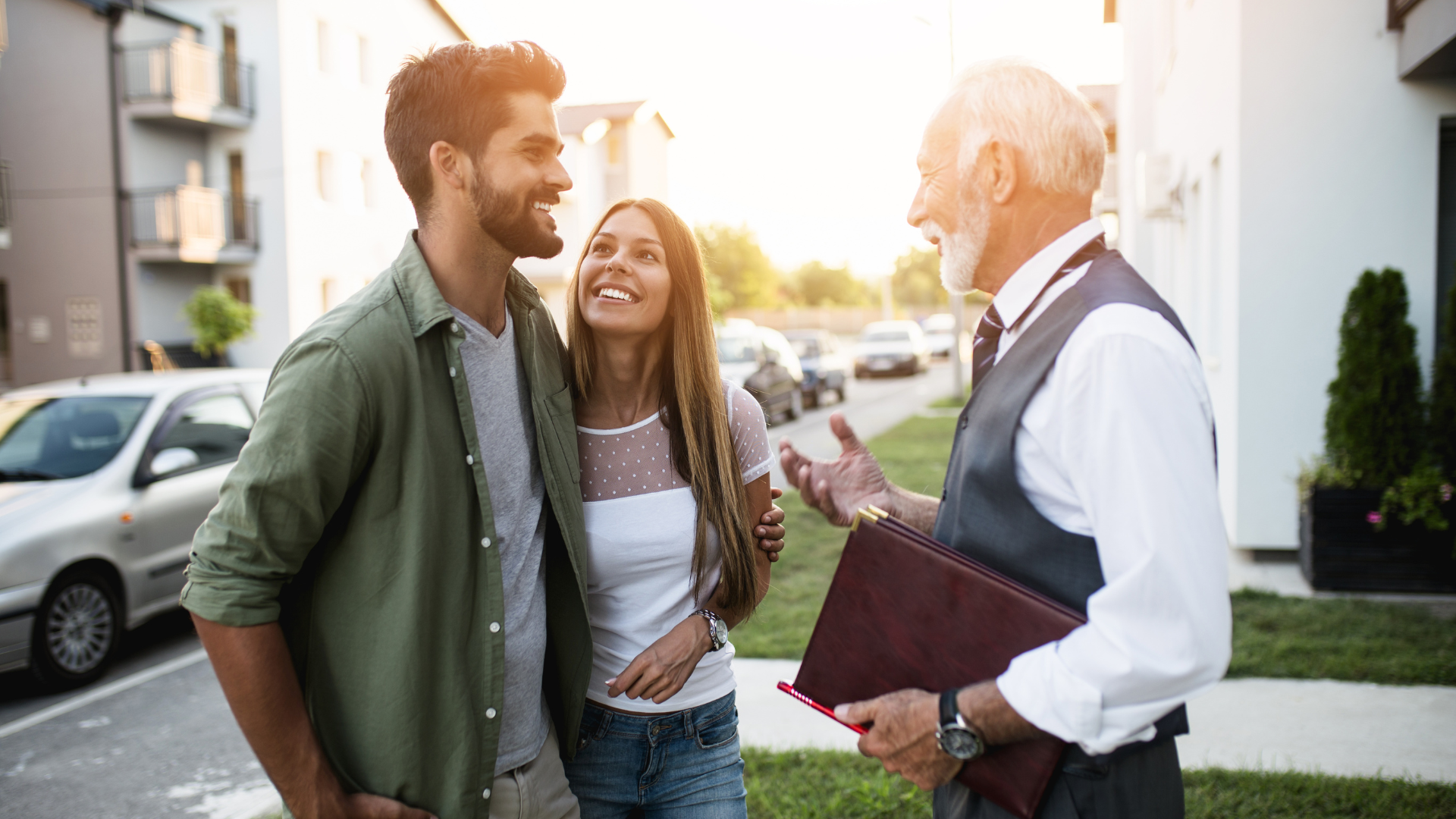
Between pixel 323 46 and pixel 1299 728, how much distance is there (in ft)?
85.9

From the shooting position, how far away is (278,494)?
4.99 ft

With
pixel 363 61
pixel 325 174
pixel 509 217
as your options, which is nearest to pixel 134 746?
pixel 509 217

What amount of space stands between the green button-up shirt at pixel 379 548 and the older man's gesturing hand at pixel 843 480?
2.54ft

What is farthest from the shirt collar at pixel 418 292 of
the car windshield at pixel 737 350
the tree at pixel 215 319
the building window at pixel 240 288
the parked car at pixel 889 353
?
the parked car at pixel 889 353

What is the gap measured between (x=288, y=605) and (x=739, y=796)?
1140mm

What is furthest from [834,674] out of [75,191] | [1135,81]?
[75,191]

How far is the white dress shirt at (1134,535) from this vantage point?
135 centimetres

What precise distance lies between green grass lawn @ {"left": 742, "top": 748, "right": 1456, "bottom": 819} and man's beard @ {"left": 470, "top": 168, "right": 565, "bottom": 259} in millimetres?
2403

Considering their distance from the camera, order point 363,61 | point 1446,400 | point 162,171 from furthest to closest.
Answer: point 363,61, point 162,171, point 1446,400

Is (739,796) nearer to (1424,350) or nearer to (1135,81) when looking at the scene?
(1424,350)

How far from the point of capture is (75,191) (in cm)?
2223

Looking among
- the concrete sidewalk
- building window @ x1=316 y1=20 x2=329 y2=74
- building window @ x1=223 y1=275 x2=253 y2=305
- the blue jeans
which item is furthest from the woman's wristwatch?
building window @ x1=316 y1=20 x2=329 y2=74

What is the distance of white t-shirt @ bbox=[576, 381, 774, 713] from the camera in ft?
7.38

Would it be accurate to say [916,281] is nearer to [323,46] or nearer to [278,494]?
[323,46]
